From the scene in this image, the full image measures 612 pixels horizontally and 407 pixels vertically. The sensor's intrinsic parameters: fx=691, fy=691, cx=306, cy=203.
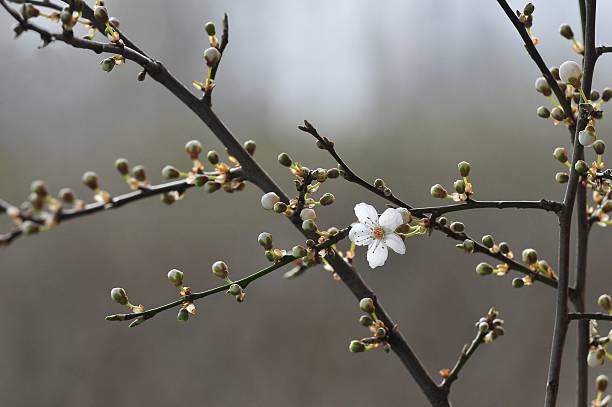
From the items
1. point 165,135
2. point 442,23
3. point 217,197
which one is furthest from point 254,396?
point 442,23

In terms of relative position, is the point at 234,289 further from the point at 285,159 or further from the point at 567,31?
the point at 567,31

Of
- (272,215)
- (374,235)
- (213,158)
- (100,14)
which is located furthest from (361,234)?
(272,215)

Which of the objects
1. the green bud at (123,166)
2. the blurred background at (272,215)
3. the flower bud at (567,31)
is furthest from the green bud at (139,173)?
the blurred background at (272,215)

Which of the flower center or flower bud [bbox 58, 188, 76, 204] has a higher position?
flower bud [bbox 58, 188, 76, 204]

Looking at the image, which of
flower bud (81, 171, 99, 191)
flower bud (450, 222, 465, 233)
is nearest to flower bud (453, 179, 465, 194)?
flower bud (450, 222, 465, 233)

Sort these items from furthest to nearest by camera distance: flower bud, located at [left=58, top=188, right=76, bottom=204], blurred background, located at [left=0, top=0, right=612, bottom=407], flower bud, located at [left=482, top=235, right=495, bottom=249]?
blurred background, located at [left=0, top=0, right=612, bottom=407]
flower bud, located at [left=482, top=235, right=495, bottom=249]
flower bud, located at [left=58, top=188, right=76, bottom=204]

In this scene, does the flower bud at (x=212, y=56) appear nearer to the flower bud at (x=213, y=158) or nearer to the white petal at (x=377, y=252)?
the flower bud at (x=213, y=158)

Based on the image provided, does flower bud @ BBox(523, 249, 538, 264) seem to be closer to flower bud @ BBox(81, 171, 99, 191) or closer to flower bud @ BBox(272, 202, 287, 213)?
flower bud @ BBox(272, 202, 287, 213)

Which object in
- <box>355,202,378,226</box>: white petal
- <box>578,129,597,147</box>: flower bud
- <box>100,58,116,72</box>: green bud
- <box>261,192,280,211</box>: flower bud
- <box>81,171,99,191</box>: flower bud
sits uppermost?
<box>100,58,116,72</box>: green bud
